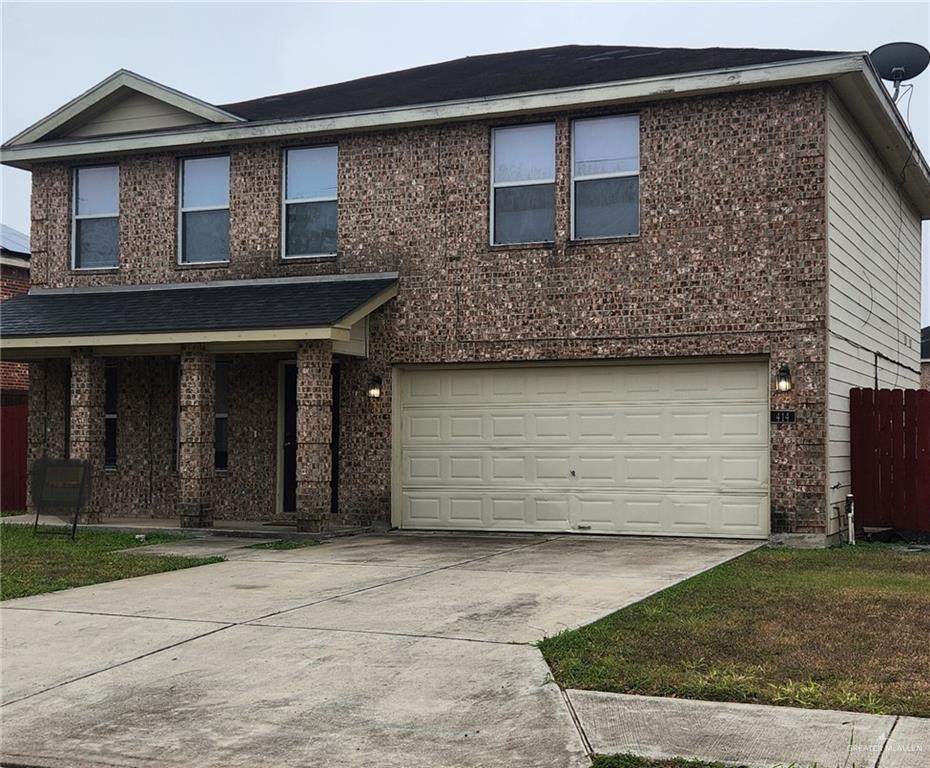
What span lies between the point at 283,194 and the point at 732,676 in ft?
39.4

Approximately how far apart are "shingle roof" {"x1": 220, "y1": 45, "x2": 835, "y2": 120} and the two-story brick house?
0.13m

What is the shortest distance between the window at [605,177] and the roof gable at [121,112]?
545cm

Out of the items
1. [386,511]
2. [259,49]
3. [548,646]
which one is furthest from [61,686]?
[259,49]

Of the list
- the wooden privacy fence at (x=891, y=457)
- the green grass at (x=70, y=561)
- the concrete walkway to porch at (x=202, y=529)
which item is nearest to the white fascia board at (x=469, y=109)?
the wooden privacy fence at (x=891, y=457)

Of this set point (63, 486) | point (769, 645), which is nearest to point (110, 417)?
point (63, 486)

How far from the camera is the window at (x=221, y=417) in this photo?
17359 mm

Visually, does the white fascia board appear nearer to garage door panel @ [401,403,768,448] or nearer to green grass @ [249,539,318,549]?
garage door panel @ [401,403,768,448]

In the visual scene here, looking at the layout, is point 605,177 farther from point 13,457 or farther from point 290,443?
point 13,457

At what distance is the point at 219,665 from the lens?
7371 mm

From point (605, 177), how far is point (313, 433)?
5.19 metres

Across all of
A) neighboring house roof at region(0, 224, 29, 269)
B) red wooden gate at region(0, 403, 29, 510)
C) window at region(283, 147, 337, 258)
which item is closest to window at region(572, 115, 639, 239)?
window at region(283, 147, 337, 258)

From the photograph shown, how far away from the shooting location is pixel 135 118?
1805 centimetres

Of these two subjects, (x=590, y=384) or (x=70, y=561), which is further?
(x=590, y=384)

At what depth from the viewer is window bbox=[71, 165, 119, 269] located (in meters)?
18.2
